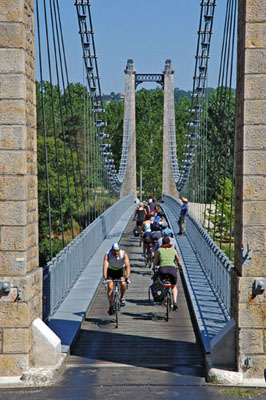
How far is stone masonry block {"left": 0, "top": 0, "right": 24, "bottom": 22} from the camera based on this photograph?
Result: 8344mm

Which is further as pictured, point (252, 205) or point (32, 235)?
point (32, 235)

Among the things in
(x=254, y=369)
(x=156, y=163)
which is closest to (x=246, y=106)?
(x=254, y=369)

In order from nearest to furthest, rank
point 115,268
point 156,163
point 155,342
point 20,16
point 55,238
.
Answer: point 20,16 < point 155,342 < point 115,268 < point 55,238 < point 156,163

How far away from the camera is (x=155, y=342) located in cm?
1047

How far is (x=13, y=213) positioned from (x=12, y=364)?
5.01 feet

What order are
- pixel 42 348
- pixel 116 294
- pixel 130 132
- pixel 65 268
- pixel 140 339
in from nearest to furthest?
pixel 42 348 → pixel 140 339 → pixel 116 294 → pixel 65 268 → pixel 130 132

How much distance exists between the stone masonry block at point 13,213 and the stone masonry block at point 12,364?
1337mm

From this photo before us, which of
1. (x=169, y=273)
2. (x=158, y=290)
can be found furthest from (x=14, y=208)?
(x=158, y=290)

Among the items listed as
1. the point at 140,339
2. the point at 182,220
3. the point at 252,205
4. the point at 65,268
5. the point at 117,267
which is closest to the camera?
the point at 252,205

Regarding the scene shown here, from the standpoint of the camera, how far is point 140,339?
10.7 m

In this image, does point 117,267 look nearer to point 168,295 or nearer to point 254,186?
point 168,295

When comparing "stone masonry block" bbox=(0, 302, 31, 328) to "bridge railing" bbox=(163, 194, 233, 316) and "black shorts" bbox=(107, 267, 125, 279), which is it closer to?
"bridge railing" bbox=(163, 194, 233, 316)

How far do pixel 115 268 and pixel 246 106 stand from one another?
4.16 meters

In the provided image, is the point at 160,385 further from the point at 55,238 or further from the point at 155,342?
the point at 55,238
